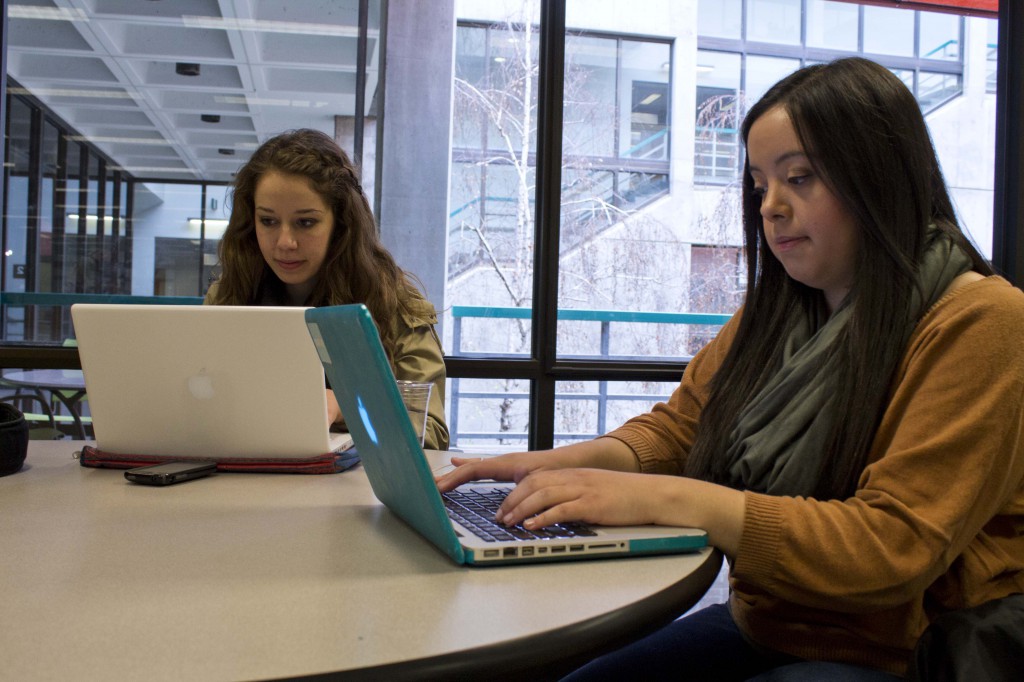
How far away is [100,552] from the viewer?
808 millimetres

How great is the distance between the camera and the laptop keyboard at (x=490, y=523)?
813 millimetres

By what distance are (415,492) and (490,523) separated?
11 centimetres

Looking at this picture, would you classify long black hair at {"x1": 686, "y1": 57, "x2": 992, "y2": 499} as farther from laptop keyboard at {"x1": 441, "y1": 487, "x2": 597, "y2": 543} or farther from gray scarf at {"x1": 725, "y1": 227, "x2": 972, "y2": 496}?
laptop keyboard at {"x1": 441, "y1": 487, "x2": 597, "y2": 543}

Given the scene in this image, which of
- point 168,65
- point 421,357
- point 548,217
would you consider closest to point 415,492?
point 421,357

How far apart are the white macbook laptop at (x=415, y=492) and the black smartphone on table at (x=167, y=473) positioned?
14.1 inches

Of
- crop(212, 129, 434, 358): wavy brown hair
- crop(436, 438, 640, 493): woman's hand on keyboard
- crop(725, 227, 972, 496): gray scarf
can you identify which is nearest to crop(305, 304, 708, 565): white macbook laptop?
crop(436, 438, 640, 493): woman's hand on keyboard

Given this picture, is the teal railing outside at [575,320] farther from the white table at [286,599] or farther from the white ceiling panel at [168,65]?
the white table at [286,599]

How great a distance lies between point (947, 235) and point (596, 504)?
578 mm

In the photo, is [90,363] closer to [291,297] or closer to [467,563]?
[467,563]

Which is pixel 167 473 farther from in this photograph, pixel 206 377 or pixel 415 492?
pixel 415 492

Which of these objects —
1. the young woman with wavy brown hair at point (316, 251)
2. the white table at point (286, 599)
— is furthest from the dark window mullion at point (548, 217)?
the white table at point (286, 599)

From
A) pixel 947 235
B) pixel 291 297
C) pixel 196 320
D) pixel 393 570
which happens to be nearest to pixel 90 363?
pixel 196 320

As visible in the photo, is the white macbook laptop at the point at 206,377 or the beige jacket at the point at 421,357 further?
the beige jacket at the point at 421,357

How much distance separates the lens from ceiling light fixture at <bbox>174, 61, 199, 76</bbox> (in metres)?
2.89
